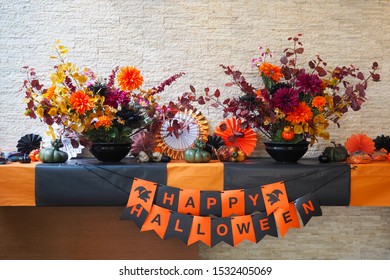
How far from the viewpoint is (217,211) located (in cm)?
189

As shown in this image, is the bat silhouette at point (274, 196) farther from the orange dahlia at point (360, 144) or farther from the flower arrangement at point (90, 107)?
the flower arrangement at point (90, 107)

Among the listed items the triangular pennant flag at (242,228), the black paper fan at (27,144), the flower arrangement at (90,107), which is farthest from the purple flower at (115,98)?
the triangular pennant flag at (242,228)

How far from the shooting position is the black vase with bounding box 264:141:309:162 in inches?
78.4

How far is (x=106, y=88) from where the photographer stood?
77.6 inches

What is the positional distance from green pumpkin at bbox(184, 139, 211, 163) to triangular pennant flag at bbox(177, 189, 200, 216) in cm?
19

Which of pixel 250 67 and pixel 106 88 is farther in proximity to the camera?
pixel 250 67

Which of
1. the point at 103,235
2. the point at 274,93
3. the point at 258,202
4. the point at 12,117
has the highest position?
the point at 274,93

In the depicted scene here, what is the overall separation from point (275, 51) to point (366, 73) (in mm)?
582

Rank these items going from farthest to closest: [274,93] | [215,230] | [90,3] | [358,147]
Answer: [90,3]
[358,147]
[274,93]
[215,230]

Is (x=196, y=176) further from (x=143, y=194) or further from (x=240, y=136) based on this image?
(x=240, y=136)

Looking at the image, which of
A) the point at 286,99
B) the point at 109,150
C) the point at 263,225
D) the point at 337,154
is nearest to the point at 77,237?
the point at 109,150

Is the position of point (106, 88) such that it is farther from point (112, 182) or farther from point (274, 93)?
point (274, 93)

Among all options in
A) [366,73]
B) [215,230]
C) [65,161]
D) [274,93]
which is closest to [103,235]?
[65,161]

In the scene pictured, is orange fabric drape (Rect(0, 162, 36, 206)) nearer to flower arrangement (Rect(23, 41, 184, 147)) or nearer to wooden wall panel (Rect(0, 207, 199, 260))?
flower arrangement (Rect(23, 41, 184, 147))
